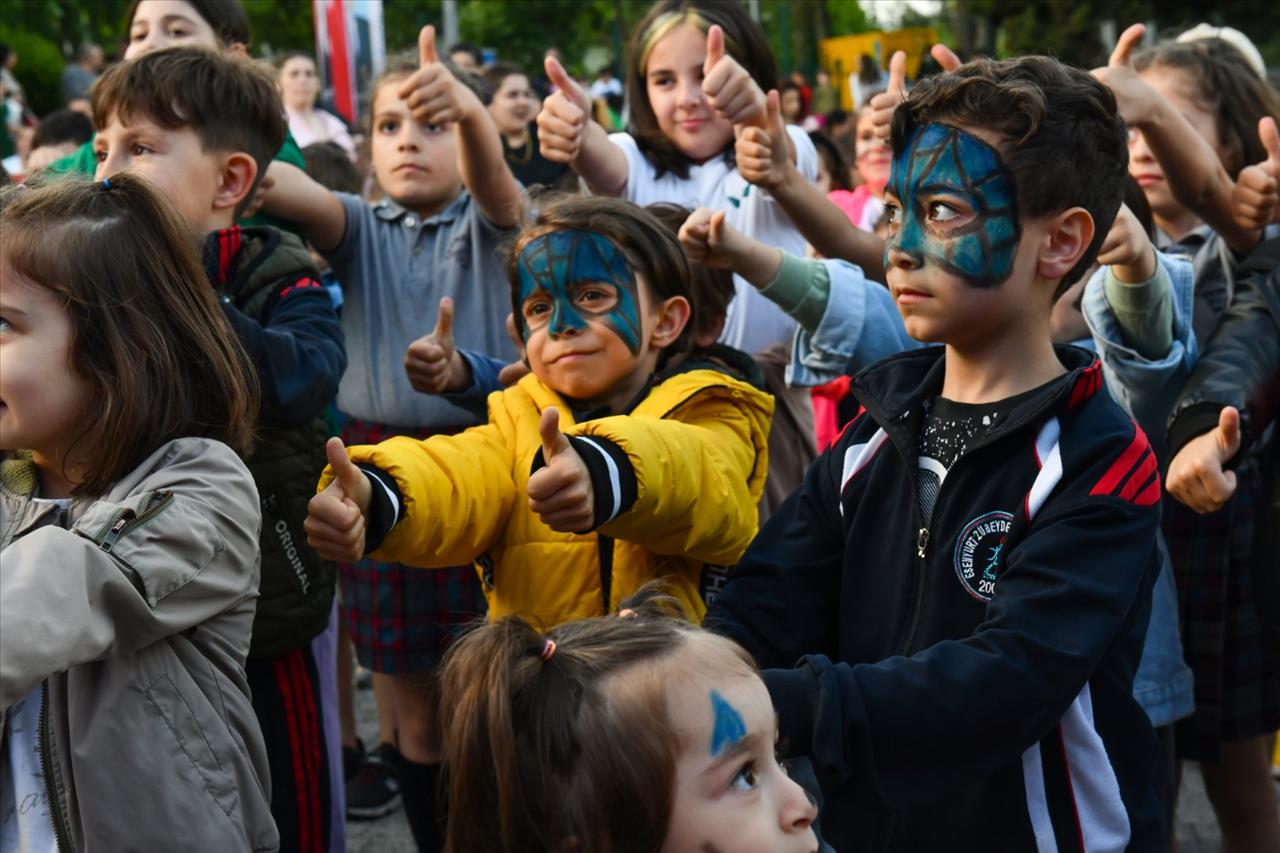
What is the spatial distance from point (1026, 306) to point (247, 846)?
1.41 metres

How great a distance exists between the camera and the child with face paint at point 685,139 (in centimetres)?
360

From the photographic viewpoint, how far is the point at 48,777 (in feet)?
6.43

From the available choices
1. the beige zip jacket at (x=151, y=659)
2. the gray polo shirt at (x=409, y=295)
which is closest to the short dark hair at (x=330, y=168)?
the gray polo shirt at (x=409, y=295)

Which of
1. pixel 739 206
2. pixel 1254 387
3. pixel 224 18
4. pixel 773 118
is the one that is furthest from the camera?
pixel 224 18

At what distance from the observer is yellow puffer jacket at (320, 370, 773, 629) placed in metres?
2.35

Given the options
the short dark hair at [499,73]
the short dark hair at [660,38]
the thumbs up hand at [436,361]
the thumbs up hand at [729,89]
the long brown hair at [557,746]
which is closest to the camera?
the long brown hair at [557,746]

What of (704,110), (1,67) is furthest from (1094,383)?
(1,67)

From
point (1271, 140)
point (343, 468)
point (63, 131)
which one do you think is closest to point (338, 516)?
point (343, 468)

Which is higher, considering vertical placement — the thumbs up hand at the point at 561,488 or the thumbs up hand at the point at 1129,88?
the thumbs up hand at the point at 1129,88

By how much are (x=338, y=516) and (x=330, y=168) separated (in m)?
3.83

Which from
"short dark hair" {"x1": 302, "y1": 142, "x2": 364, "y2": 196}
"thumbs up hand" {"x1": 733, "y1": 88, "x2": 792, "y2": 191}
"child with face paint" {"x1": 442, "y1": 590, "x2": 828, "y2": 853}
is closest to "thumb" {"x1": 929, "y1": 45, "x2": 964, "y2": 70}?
"thumbs up hand" {"x1": 733, "y1": 88, "x2": 792, "y2": 191}

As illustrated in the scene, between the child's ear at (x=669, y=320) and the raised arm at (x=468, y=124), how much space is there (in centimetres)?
74

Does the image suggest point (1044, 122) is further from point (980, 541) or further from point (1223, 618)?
point (1223, 618)

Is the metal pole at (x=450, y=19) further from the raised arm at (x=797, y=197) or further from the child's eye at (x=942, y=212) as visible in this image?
the child's eye at (x=942, y=212)
